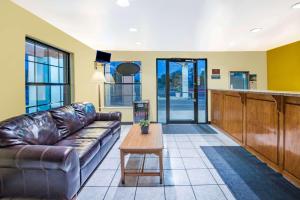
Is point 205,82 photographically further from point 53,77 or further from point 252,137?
point 53,77

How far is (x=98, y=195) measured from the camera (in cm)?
234

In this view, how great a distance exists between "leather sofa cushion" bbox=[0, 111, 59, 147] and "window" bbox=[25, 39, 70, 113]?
72cm

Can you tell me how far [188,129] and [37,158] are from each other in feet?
14.6

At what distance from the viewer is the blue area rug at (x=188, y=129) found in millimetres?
5484

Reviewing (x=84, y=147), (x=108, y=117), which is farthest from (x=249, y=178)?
(x=108, y=117)

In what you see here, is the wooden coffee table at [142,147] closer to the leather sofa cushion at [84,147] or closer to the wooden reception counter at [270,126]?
the leather sofa cushion at [84,147]

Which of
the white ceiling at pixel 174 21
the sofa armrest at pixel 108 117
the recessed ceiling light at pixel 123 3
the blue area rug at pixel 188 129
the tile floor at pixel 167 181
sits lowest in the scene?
the tile floor at pixel 167 181

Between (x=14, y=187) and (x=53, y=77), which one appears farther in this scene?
(x=53, y=77)

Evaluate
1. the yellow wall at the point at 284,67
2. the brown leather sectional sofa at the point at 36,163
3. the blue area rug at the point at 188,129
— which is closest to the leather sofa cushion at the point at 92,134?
the brown leather sectional sofa at the point at 36,163

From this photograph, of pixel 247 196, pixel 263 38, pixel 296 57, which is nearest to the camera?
pixel 247 196

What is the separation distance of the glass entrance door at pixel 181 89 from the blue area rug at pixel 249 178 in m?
3.05

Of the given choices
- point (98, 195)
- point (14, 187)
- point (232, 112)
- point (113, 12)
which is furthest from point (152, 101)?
point (14, 187)

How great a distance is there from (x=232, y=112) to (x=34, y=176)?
393 cm

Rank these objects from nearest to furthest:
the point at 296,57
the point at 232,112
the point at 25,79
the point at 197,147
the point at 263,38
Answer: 1. the point at 25,79
2. the point at 197,147
3. the point at 232,112
4. the point at 263,38
5. the point at 296,57
